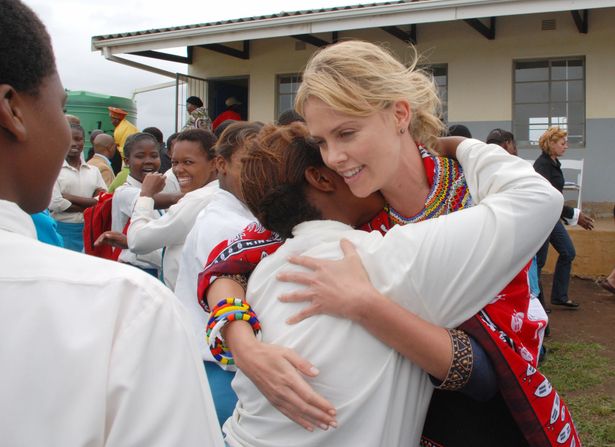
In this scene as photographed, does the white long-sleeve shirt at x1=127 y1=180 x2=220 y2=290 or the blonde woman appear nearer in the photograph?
the blonde woman

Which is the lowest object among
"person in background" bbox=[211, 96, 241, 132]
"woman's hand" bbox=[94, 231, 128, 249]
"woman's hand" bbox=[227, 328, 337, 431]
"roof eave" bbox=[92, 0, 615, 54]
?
"woman's hand" bbox=[227, 328, 337, 431]

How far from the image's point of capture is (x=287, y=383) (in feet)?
4.28

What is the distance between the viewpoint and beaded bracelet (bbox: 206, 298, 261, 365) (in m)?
1.44

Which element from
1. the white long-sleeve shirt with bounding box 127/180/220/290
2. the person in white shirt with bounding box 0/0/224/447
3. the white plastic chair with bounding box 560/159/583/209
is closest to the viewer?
the person in white shirt with bounding box 0/0/224/447

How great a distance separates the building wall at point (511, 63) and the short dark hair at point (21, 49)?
355 inches

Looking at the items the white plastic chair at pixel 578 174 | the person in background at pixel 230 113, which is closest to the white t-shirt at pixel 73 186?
the person in background at pixel 230 113

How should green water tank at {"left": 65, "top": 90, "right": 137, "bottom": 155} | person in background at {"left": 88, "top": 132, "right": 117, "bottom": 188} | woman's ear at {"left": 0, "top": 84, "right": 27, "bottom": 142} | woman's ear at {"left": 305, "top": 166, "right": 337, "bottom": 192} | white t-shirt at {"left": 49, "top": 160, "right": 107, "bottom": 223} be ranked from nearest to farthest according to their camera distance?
woman's ear at {"left": 0, "top": 84, "right": 27, "bottom": 142}, woman's ear at {"left": 305, "top": 166, "right": 337, "bottom": 192}, white t-shirt at {"left": 49, "top": 160, "right": 107, "bottom": 223}, person in background at {"left": 88, "top": 132, "right": 117, "bottom": 188}, green water tank at {"left": 65, "top": 90, "right": 137, "bottom": 155}

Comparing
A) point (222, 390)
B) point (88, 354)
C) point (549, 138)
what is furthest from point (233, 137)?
point (549, 138)

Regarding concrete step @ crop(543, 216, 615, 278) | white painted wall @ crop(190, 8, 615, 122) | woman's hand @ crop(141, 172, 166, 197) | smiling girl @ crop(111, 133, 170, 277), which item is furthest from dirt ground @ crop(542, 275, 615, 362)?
woman's hand @ crop(141, 172, 166, 197)

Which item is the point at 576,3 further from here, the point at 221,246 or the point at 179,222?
the point at 221,246

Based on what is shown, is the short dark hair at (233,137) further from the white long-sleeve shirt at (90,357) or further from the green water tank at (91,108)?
the green water tank at (91,108)

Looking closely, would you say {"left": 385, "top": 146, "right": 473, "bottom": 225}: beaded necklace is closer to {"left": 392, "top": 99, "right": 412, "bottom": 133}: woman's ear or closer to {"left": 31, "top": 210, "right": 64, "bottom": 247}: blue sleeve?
{"left": 392, "top": 99, "right": 412, "bottom": 133}: woman's ear

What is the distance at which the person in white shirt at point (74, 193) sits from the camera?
6000 mm

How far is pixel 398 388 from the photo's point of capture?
52.6 inches
